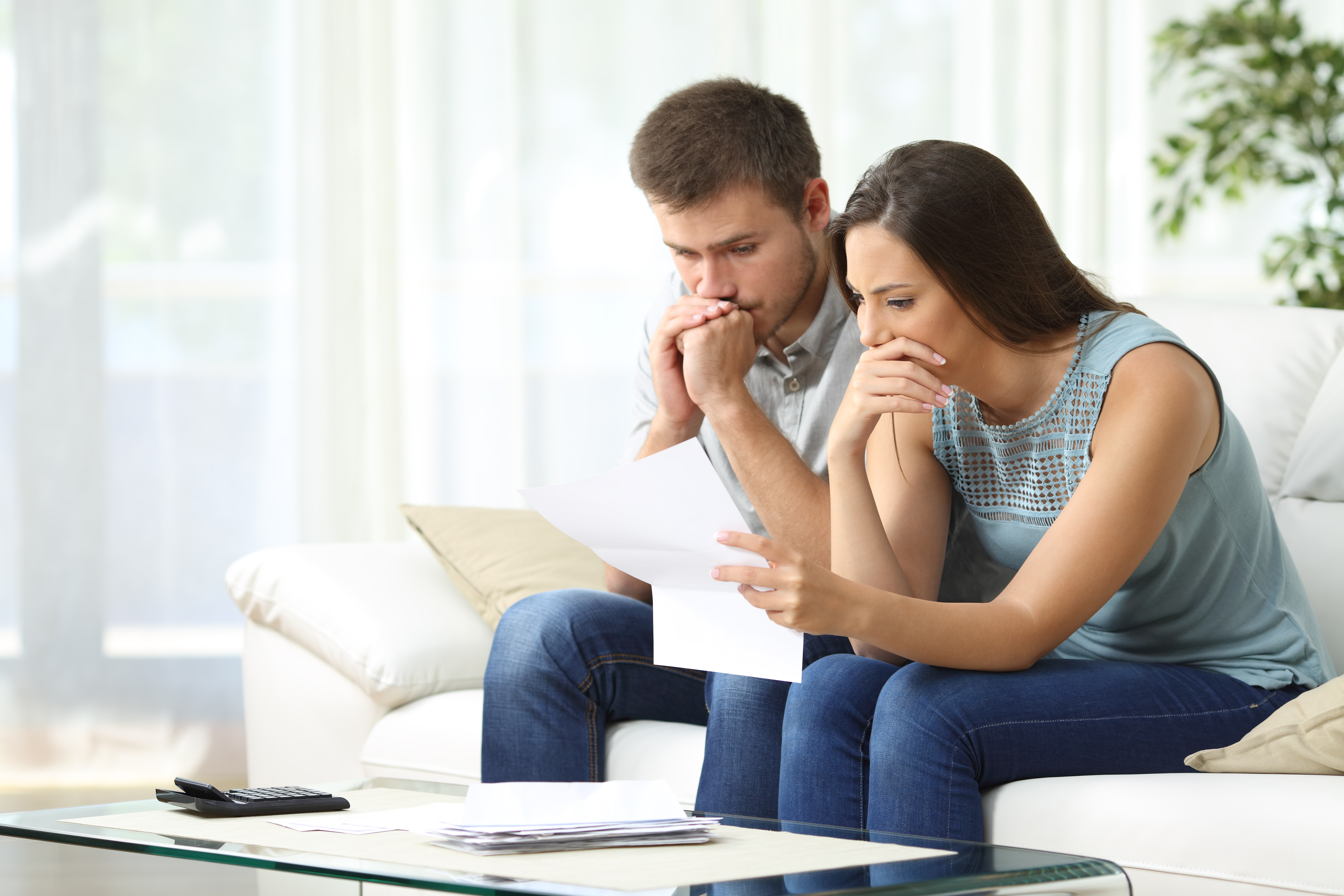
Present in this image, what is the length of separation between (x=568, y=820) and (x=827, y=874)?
0.20 meters

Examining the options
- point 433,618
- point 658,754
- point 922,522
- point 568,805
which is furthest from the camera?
point 433,618

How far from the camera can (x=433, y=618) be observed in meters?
1.87

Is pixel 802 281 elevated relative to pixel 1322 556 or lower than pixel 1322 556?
elevated

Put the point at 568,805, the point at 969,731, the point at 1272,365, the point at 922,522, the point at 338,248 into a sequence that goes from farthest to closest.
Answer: the point at 338,248 < the point at 1272,365 < the point at 922,522 < the point at 969,731 < the point at 568,805

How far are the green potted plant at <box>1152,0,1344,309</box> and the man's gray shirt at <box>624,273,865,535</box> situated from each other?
1.29 meters

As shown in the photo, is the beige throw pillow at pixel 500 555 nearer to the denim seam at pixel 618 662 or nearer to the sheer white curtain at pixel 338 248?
the denim seam at pixel 618 662

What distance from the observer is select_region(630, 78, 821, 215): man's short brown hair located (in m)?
1.59

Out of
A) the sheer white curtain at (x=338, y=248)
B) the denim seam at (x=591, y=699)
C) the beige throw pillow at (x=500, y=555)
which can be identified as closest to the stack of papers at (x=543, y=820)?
the denim seam at (x=591, y=699)

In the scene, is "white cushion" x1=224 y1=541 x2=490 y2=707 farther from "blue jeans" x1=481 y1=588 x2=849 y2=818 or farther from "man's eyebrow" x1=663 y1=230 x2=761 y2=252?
"man's eyebrow" x1=663 y1=230 x2=761 y2=252

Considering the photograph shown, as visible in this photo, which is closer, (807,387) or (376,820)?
(376,820)

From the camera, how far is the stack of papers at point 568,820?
3.12ft

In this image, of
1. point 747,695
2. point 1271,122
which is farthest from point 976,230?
point 1271,122

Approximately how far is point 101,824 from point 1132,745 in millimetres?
902

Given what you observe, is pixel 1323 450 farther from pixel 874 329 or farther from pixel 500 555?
pixel 500 555
